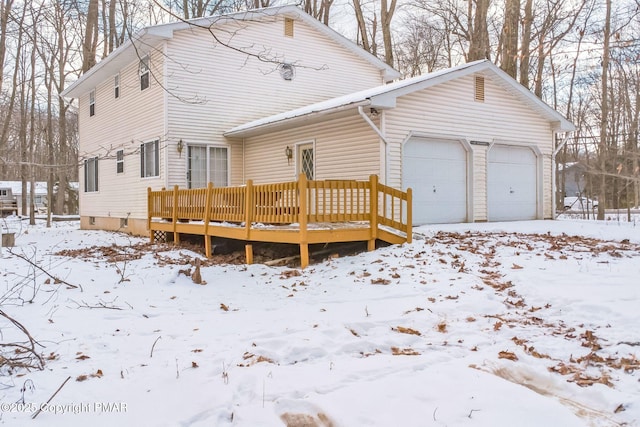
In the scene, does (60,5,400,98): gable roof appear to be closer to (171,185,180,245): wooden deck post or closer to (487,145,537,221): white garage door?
(171,185,180,245): wooden deck post

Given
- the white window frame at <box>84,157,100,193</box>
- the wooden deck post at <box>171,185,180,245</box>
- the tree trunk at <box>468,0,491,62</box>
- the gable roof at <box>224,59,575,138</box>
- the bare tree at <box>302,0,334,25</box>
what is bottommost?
the wooden deck post at <box>171,185,180,245</box>

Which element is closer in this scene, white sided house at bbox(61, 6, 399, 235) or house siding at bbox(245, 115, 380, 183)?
house siding at bbox(245, 115, 380, 183)

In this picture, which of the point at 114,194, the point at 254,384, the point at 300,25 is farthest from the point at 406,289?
the point at 114,194

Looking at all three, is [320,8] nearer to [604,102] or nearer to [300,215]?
[604,102]

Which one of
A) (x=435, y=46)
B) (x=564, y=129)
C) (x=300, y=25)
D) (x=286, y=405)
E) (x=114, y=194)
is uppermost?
(x=435, y=46)

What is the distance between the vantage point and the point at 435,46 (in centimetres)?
2645

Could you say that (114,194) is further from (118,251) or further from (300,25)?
(300,25)

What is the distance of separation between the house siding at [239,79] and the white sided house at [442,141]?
3.14 feet

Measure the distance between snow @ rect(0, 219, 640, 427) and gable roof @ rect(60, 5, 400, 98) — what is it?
24.7 ft

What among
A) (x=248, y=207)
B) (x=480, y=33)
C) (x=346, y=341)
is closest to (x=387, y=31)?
(x=480, y=33)

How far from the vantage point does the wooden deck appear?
8.53 metres

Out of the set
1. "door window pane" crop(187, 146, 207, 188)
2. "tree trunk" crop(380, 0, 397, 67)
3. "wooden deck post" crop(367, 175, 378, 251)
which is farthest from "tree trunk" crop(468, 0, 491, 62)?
"wooden deck post" crop(367, 175, 378, 251)

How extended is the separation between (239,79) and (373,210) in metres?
8.26

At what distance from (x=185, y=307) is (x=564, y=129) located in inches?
488
